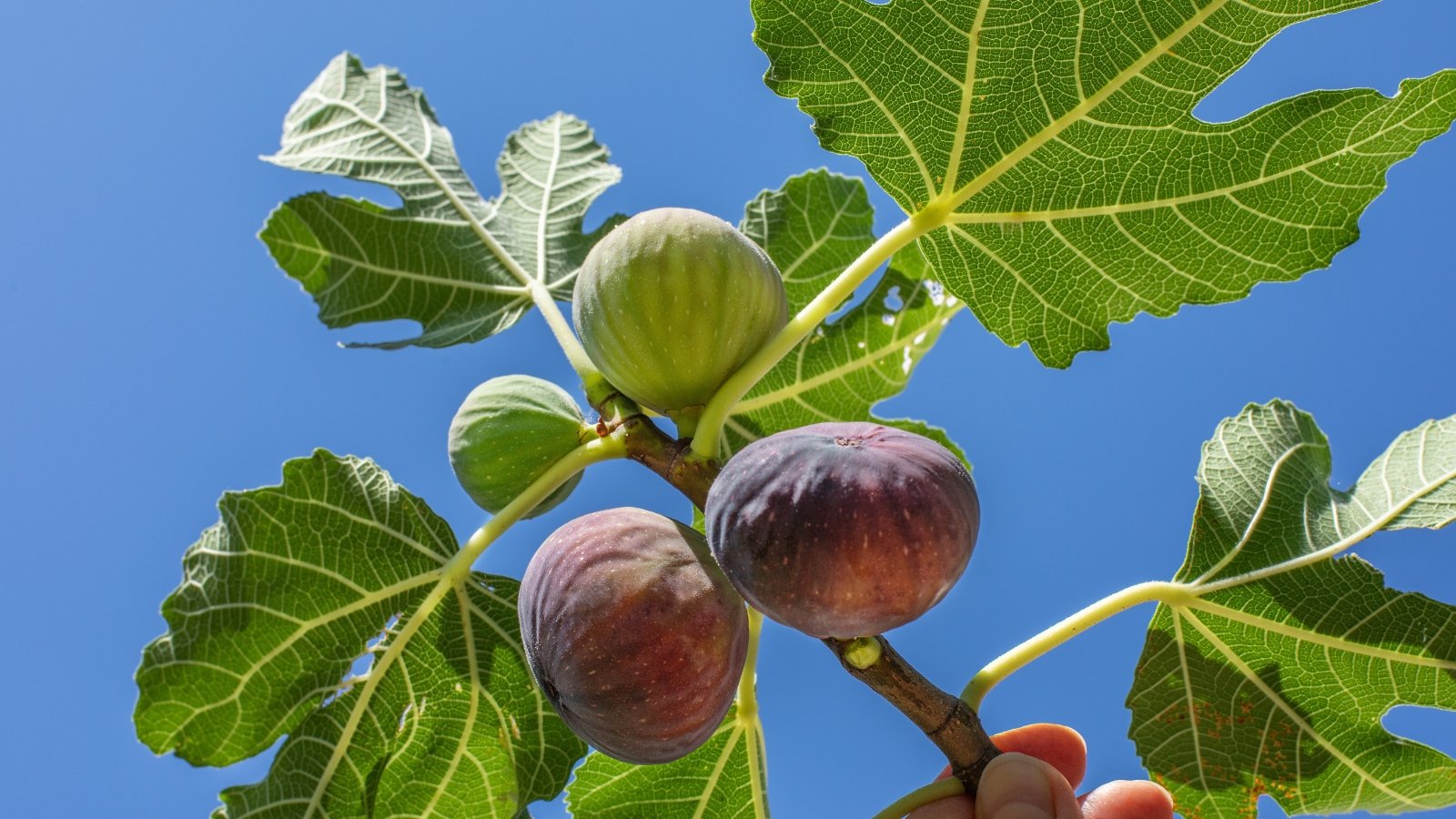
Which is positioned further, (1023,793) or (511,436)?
(511,436)

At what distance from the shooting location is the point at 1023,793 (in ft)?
4.33

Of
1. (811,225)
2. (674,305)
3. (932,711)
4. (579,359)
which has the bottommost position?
(932,711)

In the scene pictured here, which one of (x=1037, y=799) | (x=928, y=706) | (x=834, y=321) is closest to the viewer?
(x=1037, y=799)

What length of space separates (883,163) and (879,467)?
66 centimetres

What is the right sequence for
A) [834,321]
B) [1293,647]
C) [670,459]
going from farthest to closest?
[834,321]
[1293,647]
[670,459]

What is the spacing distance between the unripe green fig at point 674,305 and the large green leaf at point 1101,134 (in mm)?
276

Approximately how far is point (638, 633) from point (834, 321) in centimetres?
119

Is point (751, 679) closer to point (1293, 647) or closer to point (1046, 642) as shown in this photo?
point (1046, 642)

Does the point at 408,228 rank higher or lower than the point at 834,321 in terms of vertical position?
higher

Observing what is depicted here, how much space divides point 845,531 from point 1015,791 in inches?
17.8

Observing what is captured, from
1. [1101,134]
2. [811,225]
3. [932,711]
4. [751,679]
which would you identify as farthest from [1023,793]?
[811,225]

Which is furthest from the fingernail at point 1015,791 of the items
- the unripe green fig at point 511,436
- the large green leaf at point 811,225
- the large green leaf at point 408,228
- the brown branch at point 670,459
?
the large green leaf at point 408,228

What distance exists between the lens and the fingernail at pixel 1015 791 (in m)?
1.29

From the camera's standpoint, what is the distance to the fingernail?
1290mm
